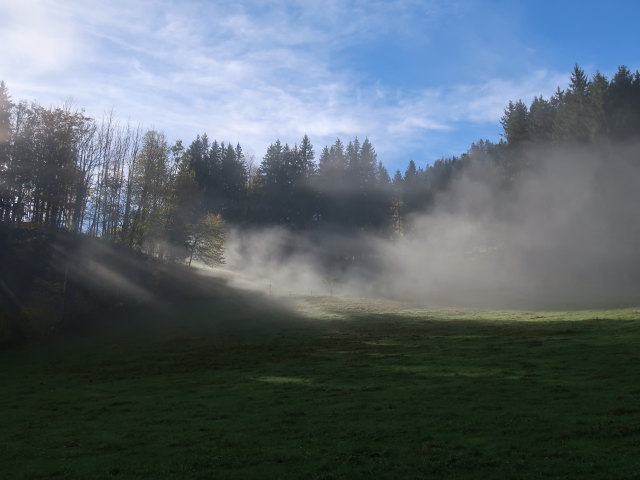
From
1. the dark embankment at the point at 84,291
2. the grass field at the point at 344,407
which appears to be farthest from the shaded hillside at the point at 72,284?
the grass field at the point at 344,407

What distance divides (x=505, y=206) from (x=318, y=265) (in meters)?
40.2

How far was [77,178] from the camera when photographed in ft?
209

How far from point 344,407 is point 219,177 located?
105308mm

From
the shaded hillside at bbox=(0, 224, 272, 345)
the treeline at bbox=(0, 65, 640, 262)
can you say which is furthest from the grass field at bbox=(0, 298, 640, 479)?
the treeline at bbox=(0, 65, 640, 262)

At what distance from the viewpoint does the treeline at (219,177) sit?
6072 centimetres

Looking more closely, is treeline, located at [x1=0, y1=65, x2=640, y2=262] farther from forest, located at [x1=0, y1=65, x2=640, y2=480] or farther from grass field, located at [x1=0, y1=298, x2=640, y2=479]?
grass field, located at [x1=0, y1=298, x2=640, y2=479]

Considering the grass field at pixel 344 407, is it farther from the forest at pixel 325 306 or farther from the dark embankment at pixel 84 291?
the dark embankment at pixel 84 291

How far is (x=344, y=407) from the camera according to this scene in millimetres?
19281

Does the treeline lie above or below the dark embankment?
above

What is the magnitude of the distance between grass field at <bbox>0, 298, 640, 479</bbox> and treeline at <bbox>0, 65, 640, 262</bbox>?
2853 centimetres

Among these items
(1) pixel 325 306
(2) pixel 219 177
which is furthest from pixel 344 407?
(2) pixel 219 177

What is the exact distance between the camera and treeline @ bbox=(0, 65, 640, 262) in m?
60.7

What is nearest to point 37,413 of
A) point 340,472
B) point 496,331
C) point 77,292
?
point 340,472

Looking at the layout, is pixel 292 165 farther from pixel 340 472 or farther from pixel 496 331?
pixel 340 472
